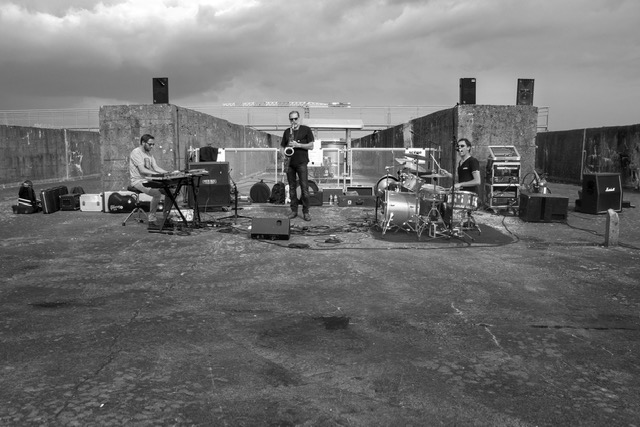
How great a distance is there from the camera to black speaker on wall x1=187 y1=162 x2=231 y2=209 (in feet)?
38.3

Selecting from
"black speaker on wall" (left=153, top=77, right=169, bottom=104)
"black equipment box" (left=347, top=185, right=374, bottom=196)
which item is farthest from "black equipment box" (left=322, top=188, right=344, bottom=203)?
"black speaker on wall" (left=153, top=77, right=169, bottom=104)

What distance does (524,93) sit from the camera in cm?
1320

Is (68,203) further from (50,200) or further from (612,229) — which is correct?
(612,229)

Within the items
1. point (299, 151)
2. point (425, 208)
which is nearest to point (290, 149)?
point (299, 151)

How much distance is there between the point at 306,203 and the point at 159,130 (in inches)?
202

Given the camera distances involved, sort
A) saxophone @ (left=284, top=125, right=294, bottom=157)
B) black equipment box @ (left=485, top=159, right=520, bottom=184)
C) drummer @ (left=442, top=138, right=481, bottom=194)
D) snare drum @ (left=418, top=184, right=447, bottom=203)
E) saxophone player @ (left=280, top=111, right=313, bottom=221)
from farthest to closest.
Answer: black equipment box @ (left=485, top=159, right=520, bottom=184) < saxophone player @ (left=280, top=111, right=313, bottom=221) < saxophone @ (left=284, top=125, right=294, bottom=157) < drummer @ (left=442, top=138, right=481, bottom=194) < snare drum @ (left=418, top=184, right=447, bottom=203)

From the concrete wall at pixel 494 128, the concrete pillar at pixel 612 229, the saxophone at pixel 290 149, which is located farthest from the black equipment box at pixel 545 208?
the saxophone at pixel 290 149

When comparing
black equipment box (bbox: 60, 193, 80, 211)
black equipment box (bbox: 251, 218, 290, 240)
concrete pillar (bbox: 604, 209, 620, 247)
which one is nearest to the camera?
concrete pillar (bbox: 604, 209, 620, 247)

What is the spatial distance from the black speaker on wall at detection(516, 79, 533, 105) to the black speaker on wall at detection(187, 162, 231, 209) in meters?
7.68

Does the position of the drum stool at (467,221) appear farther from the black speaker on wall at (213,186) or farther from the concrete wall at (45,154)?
the concrete wall at (45,154)

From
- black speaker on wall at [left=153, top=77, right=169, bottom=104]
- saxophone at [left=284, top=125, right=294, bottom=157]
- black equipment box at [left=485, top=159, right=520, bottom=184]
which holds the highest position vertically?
black speaker on wall at [left=153, top=77, right=169, bottom=104]

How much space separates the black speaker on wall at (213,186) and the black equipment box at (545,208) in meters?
6.55

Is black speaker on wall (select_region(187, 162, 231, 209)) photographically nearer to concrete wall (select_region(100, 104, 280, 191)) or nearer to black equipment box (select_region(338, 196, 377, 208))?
concrete wall (select_region(100, 104, 280, 191))

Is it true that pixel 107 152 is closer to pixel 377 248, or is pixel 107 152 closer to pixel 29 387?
pixel 377 248
